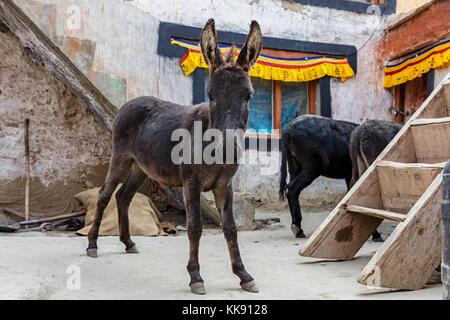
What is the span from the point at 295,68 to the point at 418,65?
7.20ft

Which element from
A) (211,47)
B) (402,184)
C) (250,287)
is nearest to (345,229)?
(402,184)

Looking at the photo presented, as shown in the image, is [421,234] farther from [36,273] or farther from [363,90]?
[363,90]

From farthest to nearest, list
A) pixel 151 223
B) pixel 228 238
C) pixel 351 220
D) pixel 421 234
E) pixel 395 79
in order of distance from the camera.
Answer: pixel 395 79
pixel 151 223
pixel 351 220
pixel 228 238
pixel 421 234

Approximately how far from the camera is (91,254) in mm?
3760

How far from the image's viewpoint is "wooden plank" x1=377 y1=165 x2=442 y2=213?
2.92m

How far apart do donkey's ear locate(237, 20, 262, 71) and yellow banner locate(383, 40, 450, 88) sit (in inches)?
225

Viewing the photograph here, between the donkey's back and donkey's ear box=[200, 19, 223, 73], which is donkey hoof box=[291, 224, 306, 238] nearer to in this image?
the donkey's back

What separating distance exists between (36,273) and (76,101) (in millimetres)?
4297

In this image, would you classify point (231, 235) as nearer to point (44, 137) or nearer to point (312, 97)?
point (44, 137)

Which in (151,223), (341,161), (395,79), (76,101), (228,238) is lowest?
(151,223)

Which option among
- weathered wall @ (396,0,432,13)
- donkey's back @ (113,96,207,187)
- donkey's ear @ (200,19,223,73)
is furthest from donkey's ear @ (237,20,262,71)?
weathered wall @ (396,0,432,13)

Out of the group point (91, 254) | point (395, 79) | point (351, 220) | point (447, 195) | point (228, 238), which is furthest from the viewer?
point (395, 79)

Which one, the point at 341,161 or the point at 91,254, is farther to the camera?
the point at 341,161

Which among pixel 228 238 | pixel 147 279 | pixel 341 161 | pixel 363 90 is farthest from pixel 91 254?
pixel 363 90
